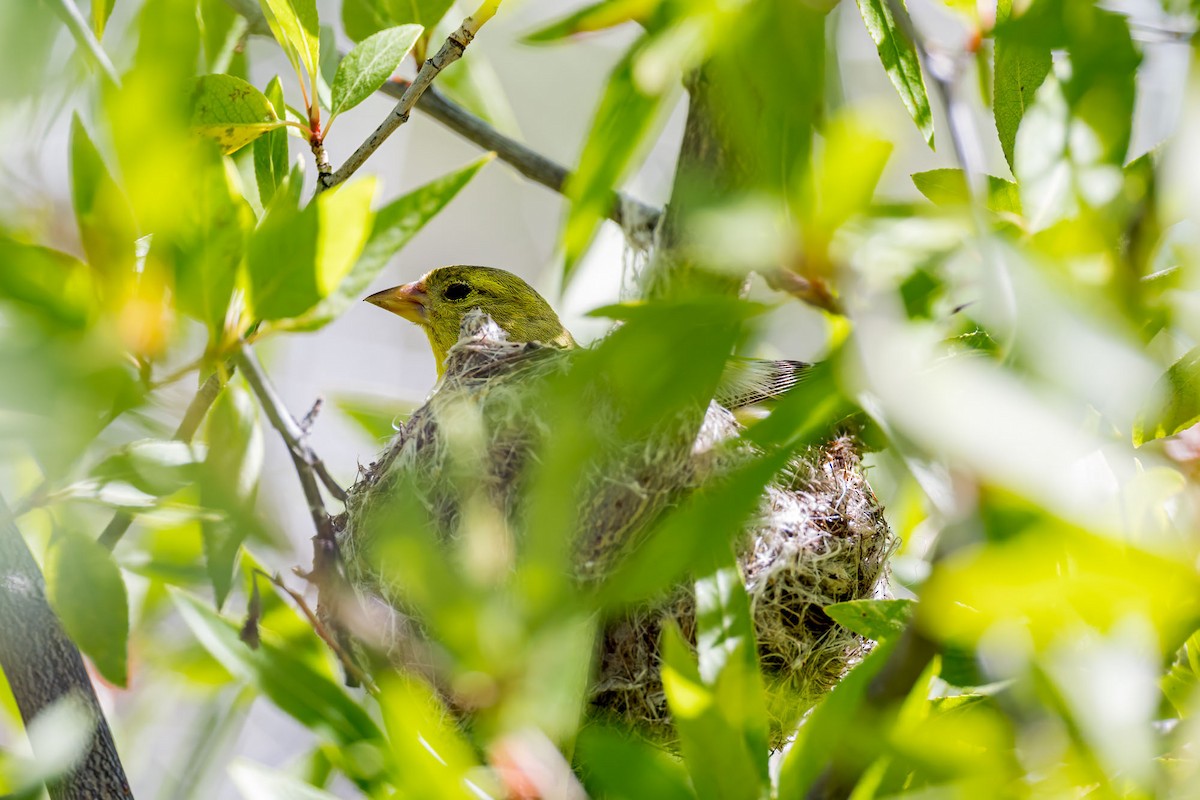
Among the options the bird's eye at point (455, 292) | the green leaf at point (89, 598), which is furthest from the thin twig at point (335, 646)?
the bird's eye at point (455, 292)

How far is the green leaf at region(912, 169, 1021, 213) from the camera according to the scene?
1.64m

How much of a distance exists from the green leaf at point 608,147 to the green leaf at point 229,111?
2.59ft

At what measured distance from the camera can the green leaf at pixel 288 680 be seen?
6.72ft

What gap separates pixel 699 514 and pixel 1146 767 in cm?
45

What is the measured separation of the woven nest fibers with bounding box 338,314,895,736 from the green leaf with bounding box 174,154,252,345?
3.15ft

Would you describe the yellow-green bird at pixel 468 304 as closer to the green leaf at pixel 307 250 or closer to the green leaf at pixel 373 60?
the green leaf at pixel 373 60

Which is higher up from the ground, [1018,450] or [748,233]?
[748,233]

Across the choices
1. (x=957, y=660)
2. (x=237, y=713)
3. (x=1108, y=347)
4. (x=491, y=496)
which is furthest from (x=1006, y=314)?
(x=237, y=713)

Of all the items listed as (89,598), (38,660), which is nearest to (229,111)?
(89,598)

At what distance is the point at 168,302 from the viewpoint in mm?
1490

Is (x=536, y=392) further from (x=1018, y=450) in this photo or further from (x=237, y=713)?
(x=1018, y=450)

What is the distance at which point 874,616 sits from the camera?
182 centimetres

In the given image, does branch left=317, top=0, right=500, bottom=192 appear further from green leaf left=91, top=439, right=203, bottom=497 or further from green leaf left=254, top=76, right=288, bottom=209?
green leaf left=91, top=439, right=203, bottom=497

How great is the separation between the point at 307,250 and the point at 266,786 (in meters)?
0.79
